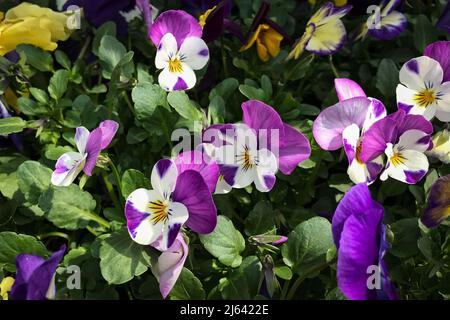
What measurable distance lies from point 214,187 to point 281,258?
0.21 metres

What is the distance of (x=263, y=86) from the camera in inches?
45.4

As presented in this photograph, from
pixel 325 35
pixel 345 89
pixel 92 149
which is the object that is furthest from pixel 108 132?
pixel 325 35

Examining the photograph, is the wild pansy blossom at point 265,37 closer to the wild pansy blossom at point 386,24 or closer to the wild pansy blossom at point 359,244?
the wild pansy blossom at point 386,24

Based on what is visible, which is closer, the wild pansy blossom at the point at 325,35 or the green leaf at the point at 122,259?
the green leaf at the point at 122,259

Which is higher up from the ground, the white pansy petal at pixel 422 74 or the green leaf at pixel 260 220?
the white pansy petal at pixel 422 74

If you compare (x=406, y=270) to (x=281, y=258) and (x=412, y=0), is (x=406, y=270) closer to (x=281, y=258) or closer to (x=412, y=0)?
(x=281, y=258)

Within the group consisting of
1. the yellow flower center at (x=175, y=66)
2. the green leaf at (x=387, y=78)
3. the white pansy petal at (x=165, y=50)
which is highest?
the white pansy petal at (x=165, y=50)

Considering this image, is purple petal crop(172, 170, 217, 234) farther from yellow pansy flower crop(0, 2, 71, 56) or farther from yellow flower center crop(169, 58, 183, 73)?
yellow pansy flower crop(0, 2, 71, 56)

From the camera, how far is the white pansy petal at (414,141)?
935 millimetres

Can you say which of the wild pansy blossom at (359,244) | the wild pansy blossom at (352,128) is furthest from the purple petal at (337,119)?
the wild pansy blossom at (359,244)

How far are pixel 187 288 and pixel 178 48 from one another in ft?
1.23

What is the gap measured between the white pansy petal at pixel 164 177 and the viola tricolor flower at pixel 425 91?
371 millimetres

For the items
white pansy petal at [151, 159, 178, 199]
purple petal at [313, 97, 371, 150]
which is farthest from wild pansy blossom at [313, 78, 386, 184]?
white pansy petal at [151, 159, 178, 199]

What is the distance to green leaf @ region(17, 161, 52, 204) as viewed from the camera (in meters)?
1.03
